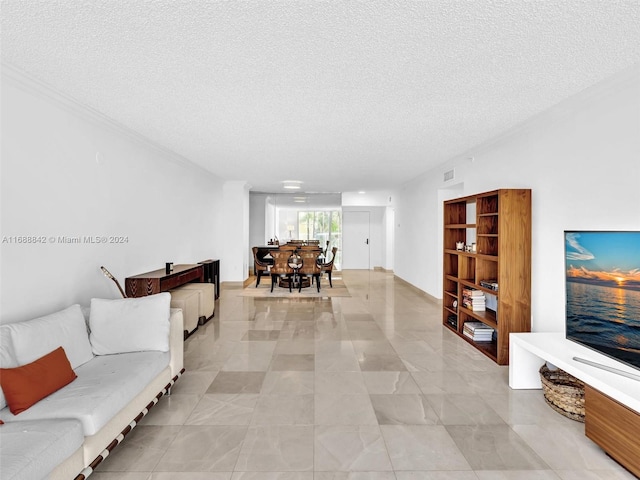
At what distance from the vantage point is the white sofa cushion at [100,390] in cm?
188

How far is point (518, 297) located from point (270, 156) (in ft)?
13.2

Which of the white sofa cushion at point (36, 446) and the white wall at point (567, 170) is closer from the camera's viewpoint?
the white sofa cushion at point (36, 446)

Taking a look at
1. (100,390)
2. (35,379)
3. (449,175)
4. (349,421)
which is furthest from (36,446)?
(449,175)

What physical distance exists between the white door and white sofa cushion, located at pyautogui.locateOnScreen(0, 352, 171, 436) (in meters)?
9.47

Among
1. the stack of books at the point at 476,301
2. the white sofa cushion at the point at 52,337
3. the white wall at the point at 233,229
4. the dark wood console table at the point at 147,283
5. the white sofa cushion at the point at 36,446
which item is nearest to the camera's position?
the white sofa cushion at the point at 36,446

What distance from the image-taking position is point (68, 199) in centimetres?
316

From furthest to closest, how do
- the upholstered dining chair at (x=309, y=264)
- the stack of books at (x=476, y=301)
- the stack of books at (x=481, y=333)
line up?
the upholstered dining chair at (x=309, y=264)
the stack of books at (x=476, y=301)
the stack of books at (x=481, y=333)

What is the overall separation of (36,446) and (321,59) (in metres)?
2.77

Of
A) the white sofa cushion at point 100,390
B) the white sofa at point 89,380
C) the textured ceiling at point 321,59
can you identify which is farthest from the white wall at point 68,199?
the white sofa cushion at point 100,390

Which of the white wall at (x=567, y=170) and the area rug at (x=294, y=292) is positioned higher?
the white wall at (x=567, y=170)

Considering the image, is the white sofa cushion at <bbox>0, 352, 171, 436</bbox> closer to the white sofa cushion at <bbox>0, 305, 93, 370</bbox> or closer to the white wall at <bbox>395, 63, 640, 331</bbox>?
the white sofa cushion at <bbox>0, 305, 93, 370</bbox>

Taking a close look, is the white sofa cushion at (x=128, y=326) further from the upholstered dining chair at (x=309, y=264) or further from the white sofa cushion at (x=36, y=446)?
the upholstered dining chair at (x=309, y=264)

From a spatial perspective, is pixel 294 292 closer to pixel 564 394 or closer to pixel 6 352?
pixel 564 394

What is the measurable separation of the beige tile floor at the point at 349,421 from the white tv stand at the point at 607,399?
0.14m
